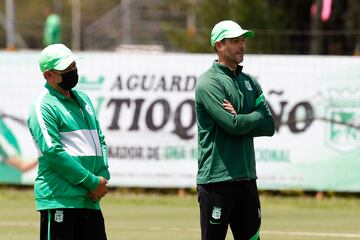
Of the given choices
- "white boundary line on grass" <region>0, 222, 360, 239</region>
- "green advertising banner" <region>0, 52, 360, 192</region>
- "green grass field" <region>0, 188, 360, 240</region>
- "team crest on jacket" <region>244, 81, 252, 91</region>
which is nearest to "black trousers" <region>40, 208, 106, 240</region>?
"team crest on jacket" <region>244, 81, 252, 91</region>

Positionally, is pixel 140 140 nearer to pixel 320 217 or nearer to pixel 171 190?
pixel 171 190

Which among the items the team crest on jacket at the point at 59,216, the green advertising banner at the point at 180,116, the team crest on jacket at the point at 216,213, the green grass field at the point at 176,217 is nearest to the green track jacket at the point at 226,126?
the team crest on jacket at the point at 216,213

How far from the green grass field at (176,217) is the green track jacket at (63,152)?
4.49 meters

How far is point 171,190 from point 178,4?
12.0 metres

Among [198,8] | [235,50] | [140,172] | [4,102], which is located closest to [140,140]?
[140,172]

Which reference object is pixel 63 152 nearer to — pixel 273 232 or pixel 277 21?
pixel 273 232

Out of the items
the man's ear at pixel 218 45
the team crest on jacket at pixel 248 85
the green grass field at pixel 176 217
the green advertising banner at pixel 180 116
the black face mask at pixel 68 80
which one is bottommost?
the green grass field at pixel 176 217

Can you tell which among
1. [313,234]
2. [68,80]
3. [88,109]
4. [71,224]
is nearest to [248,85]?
[88,109]

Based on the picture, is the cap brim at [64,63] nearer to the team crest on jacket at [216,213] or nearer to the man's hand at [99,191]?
the man's hand at [99,191]

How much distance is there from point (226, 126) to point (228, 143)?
20cm

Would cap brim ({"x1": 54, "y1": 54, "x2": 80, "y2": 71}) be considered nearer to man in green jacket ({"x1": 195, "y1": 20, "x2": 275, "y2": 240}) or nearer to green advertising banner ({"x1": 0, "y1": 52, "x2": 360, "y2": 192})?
man in green jacket ({"x1": 195, "y1": 20, "x2": 275, "y2": 240})

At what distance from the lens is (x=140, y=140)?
17.2 m

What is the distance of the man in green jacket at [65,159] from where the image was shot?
25.3 feet

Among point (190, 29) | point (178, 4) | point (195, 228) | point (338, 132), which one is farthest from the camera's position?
point (178, 4)
